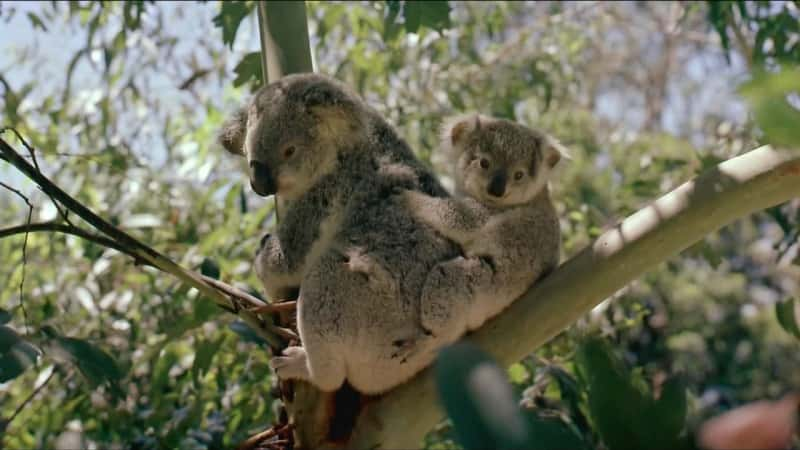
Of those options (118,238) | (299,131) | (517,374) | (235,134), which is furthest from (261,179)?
(517,374)

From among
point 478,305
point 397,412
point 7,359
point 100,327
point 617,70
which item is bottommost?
point 617,70

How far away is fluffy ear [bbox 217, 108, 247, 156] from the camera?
2.87 metres

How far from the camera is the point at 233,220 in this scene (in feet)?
14.7

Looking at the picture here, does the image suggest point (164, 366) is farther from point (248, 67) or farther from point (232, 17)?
point (232, 17)

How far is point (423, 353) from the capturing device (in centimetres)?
222

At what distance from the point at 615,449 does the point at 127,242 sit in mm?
1434

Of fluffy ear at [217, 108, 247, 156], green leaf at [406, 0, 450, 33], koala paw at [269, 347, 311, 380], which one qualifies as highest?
green leaf at [406, 0, 450, 33]

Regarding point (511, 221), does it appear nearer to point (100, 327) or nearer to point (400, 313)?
point (400, 313)

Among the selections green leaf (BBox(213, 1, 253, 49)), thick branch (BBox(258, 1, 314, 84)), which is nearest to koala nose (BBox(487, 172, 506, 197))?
thick branch (BBox(258, 1, 314, 84))

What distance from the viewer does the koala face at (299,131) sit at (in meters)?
2.60

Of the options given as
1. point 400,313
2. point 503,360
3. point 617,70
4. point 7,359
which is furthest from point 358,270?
point 617,70

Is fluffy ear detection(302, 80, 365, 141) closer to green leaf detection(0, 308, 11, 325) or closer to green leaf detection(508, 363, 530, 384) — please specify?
green leaf detection(508, 363, 530, 384)

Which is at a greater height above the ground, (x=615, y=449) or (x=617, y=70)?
(x=615, y=449)

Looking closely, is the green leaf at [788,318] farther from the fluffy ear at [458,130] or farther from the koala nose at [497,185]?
the fluffy ear at [458,130]
